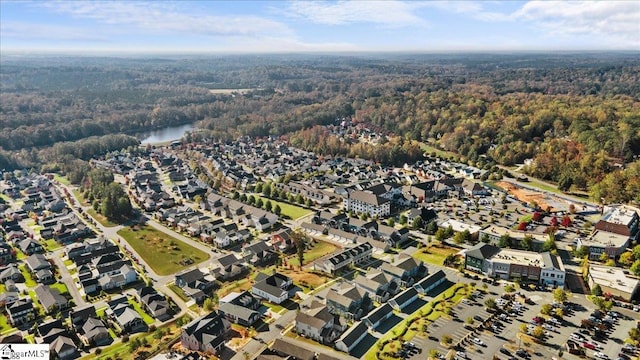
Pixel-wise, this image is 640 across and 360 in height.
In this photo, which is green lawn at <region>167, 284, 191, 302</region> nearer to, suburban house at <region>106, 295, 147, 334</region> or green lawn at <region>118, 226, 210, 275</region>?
green lawn at <region>118, 226, 210, 275</region>

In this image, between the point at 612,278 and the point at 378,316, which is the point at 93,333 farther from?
the point at 612,278

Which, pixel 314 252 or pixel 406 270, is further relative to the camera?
pixel 314 252

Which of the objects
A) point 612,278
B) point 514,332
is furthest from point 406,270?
point 612,278

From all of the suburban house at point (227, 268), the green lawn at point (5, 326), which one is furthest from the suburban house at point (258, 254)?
the green lawn at point (5, 326)

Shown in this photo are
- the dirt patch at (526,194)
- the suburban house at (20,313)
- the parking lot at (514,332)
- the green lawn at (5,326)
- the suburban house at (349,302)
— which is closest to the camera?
the parking lot at (514,332)

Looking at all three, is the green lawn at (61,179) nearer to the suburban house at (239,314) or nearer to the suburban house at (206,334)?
the suburban house at (239,314)

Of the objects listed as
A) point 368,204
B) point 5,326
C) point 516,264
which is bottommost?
point 5,326

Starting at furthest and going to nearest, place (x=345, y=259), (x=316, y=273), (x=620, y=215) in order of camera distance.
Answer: (x=620, y=215) < (x=345, y=259) < (x=316, y=273)
